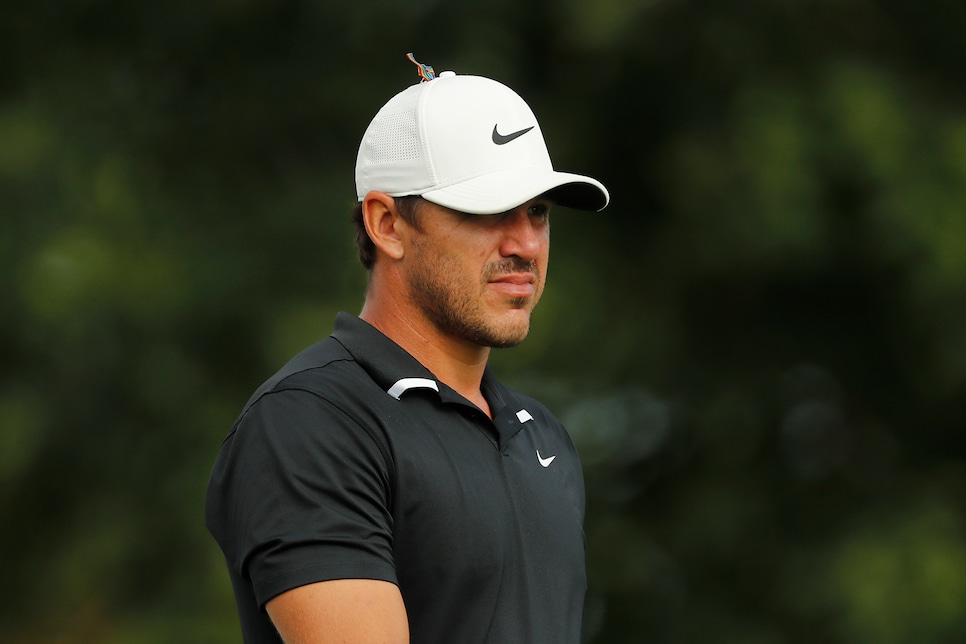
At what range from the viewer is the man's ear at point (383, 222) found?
188 cm

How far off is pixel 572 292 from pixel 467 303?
3.13 m

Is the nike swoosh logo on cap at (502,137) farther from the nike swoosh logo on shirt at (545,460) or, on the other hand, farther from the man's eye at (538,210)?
the nike swoosh logo on shirt at (545,460)

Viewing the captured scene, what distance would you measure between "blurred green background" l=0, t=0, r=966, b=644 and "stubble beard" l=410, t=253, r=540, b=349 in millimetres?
2848

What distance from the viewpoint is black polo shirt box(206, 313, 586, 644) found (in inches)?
61.7

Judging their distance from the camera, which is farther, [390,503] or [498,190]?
[498,190]

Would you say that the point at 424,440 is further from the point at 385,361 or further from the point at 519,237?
the point at 519,237

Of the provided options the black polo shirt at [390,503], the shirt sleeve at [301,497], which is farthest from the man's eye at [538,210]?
the shirt sleeve at [301,497]

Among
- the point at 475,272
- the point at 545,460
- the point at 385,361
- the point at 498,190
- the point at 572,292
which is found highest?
the point at 498,190

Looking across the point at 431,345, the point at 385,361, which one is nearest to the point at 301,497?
the point at 385,361

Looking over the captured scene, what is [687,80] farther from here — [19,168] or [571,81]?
[19,168]

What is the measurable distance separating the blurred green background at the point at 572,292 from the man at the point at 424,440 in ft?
9.20

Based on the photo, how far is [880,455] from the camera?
5.16 meters

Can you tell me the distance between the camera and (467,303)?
1.84 meters

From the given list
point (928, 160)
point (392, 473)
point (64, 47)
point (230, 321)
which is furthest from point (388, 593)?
point (64, 47)
